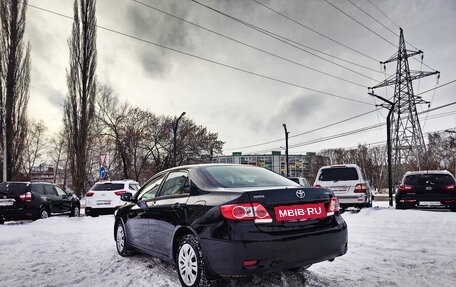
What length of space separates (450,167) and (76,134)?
189ft

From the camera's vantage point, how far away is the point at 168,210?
4.66 metres

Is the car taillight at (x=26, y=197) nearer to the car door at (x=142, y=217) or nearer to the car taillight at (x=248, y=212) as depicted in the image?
the car door at (x=142, y=217)

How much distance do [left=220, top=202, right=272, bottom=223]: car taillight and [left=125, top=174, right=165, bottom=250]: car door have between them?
197 cm

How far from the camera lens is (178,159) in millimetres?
44156

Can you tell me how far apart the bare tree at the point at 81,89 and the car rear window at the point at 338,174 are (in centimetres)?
1700

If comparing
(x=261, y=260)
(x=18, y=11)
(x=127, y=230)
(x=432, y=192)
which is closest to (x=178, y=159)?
(x=18, y=11)

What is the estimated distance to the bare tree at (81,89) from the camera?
24.8 m

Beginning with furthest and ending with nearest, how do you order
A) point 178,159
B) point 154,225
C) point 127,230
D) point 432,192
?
point 178,159 → point 432,192 → point 127,230 → point 154,225

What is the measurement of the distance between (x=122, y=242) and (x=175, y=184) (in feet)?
6.87

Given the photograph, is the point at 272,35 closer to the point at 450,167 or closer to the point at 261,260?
the point at 261,260

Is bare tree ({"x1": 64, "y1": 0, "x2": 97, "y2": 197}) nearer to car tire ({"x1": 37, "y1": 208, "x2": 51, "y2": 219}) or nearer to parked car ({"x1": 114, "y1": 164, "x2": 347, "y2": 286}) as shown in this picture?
car tire ({"x1": 37, "y1": 208, "x2": 51, "y2": 219})

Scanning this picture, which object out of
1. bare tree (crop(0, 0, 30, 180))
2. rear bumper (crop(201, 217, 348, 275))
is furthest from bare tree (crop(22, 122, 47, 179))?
rear bumper (crop(201, 217, 348, 275))

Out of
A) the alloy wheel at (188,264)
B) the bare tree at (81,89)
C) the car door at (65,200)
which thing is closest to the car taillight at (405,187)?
the alloy wheel at (188,264)

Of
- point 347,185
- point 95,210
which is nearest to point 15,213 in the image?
point 95,210
